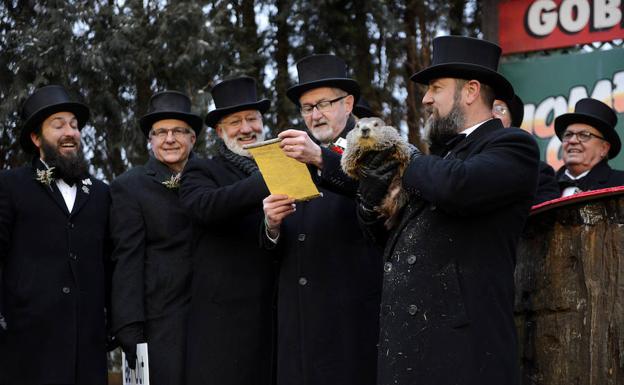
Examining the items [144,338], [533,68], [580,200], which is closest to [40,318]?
[144,338]

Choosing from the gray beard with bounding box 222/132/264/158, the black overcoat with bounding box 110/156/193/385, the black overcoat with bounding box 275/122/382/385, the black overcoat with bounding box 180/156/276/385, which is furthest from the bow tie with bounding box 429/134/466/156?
the black overcoat with bounding box 110/156/193/385

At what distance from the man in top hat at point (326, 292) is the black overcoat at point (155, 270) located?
0.78 meters

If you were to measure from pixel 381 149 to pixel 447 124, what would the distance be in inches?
14.9

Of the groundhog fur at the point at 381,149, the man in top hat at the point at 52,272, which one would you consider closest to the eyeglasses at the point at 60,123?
the man in top hat at the point at 52,272

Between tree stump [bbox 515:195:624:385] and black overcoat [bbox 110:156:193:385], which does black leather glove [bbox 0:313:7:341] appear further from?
tree stump [bbox 515:195:624:385]

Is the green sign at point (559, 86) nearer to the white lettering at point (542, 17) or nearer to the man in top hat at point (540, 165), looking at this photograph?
the white lettering at point (542, 17)

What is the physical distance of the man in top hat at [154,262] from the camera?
5.17m

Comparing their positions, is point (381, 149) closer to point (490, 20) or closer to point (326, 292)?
point (326, 292)

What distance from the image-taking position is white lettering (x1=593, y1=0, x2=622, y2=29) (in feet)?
26.1

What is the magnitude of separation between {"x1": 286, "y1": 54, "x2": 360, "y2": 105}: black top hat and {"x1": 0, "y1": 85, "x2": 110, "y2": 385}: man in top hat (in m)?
1.54

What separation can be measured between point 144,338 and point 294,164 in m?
1.71

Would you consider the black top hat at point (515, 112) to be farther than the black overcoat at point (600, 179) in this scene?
No

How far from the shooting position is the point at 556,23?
8211mm

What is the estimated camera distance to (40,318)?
5121 mm
